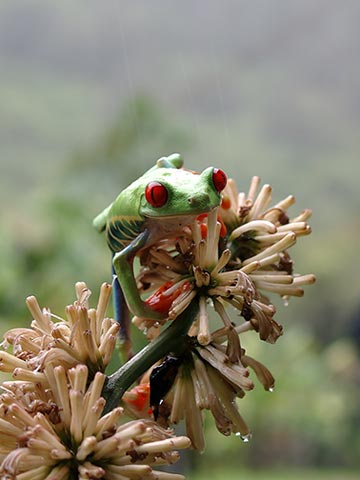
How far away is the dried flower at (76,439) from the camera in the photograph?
0.44m

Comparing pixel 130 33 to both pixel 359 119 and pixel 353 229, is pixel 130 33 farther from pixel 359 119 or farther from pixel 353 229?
pixel 353 229

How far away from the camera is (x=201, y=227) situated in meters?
0.60

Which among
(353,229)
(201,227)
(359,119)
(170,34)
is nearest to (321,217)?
(353,229)

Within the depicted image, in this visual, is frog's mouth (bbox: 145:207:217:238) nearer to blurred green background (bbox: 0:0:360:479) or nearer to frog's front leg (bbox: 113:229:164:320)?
frog's front leg (bbox: 113:229:164:320)

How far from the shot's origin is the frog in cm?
53

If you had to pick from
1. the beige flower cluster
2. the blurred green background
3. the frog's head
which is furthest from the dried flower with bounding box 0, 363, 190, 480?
the blurred green background

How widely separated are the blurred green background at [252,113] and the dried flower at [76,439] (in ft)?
22.9

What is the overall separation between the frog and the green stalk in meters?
0.02

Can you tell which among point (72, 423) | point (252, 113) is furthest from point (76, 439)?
point (252, 113)

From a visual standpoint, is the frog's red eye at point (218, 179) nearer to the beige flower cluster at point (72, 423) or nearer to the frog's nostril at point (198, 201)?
the frog's nostril at point (198, 201)

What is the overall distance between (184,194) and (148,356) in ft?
0.40

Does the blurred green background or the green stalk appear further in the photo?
the blurred green background

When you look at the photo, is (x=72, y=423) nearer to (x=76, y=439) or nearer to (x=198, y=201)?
(x=76, y=439)

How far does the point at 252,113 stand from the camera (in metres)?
8.84
